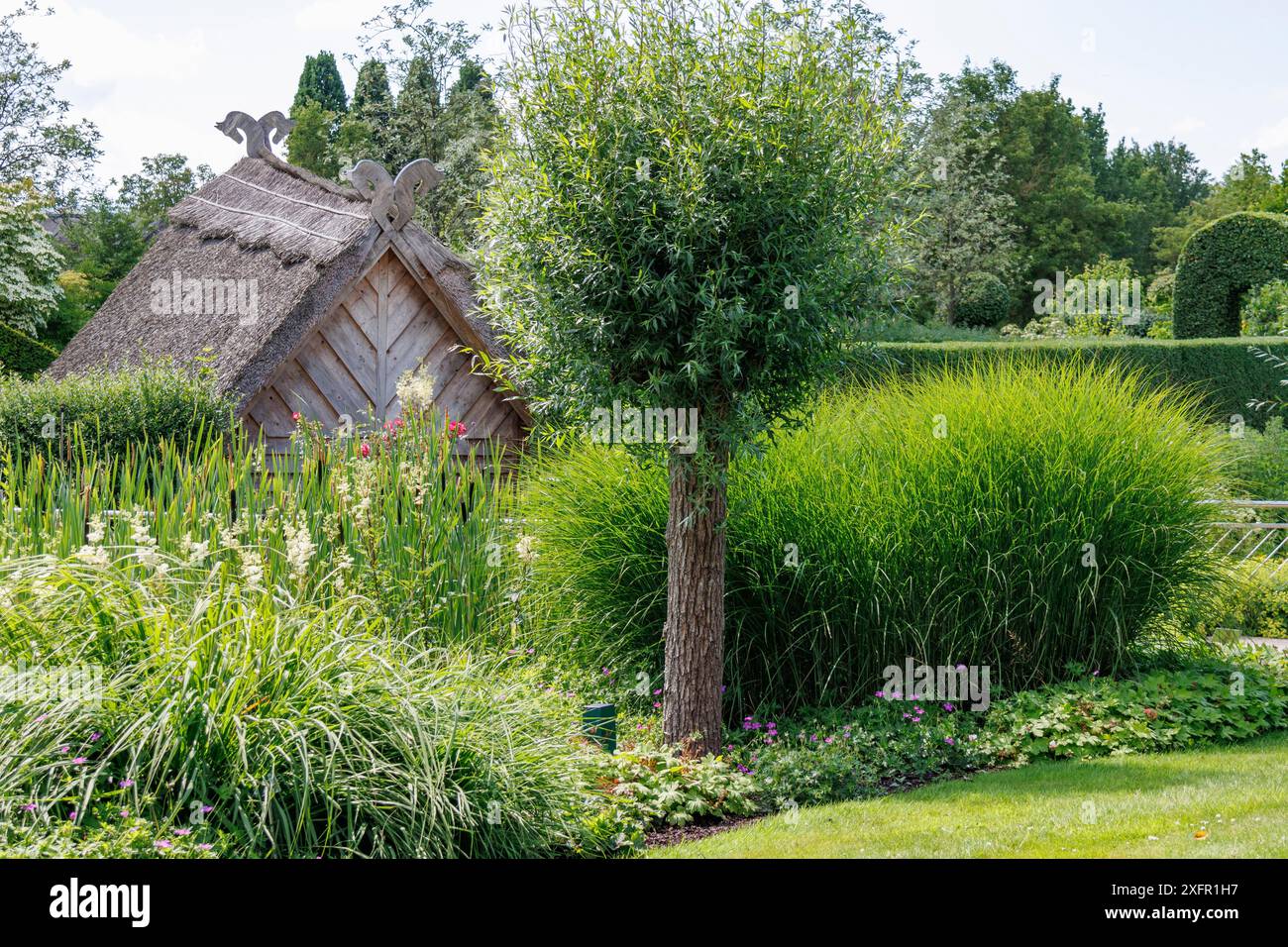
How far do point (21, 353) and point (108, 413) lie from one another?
1390 centimetres

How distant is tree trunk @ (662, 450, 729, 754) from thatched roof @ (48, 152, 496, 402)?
9.29 ft

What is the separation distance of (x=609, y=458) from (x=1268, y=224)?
57.9 feet

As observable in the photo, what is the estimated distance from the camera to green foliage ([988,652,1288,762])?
6.27m

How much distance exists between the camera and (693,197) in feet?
17.1

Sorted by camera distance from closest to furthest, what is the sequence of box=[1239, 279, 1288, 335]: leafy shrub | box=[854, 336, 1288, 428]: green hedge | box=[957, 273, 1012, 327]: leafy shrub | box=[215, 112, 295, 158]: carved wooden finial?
1. box=[215, 112, 295, 158]: carved wooden finial
2. box=[854, 336, 1288, 428]: green hedge
3. box=[1239, 279, 1288, 335]: leafy shrub
4. box=[957, 273, 1012, 327]: leafy shrub

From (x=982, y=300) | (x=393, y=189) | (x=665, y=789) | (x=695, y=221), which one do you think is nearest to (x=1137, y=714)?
(x=665, y=789)

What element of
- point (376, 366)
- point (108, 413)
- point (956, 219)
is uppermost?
point (956, 219)

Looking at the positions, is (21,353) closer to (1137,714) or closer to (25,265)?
(25,265)

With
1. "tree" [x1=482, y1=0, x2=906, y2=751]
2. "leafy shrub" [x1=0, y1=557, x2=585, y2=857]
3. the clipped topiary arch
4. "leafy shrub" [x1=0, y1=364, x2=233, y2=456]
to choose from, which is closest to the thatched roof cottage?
"leafy shrub" [x1=0, y1=364, x2=233, y2=456]

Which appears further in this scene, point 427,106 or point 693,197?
point 427,106

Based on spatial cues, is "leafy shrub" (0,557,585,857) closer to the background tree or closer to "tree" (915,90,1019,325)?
the background tree

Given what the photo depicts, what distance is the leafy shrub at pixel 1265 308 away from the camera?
750 inches

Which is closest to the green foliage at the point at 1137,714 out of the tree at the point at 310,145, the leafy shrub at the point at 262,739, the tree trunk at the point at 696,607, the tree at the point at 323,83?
the tree trunk at the point at 696,607

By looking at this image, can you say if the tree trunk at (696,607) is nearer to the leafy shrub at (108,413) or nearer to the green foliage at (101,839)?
the green foliage at (101,839)
